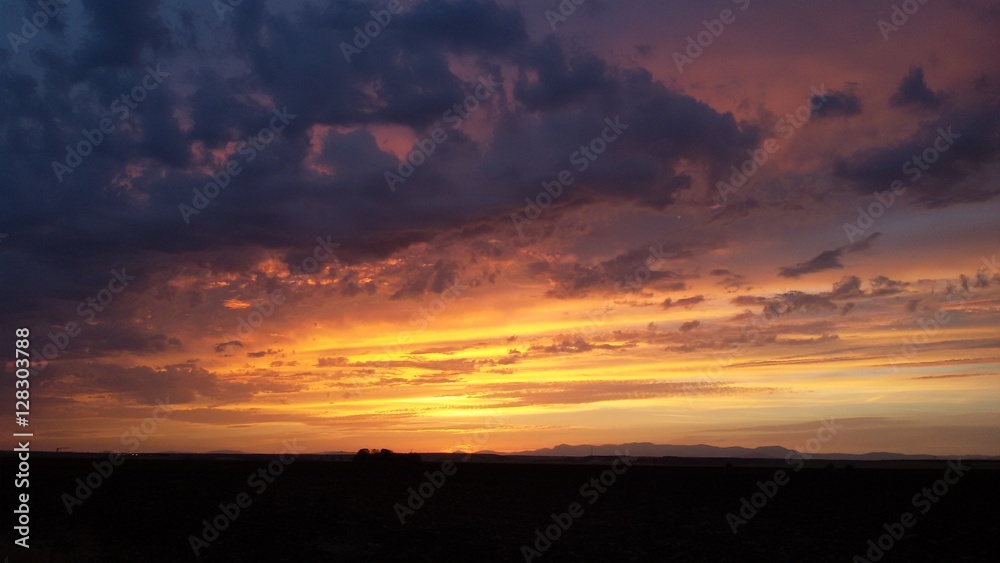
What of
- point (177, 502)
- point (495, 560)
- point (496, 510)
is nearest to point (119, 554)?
point (177, 502)

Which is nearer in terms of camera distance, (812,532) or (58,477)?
(812,532)

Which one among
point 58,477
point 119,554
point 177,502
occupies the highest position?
point 58,477

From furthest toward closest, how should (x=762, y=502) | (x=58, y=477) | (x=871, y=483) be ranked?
(x=871, y=483) < (x=58, y=477) < (x=762, y=502)

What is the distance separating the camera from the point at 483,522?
34.9 m

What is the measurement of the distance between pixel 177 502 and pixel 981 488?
4359cm

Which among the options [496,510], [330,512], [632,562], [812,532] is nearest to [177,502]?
[330,512]

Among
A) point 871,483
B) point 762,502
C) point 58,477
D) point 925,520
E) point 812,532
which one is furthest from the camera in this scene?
point 871,483

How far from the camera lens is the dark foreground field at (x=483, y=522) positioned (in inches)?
1130

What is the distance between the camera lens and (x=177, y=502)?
37031 millimetres

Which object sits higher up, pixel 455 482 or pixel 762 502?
pixel 455 482

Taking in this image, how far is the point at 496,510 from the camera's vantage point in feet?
126

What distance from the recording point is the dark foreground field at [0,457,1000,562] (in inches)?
1130

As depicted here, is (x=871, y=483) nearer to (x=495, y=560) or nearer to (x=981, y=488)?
(x=981, y=488)

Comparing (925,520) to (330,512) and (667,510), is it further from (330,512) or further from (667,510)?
(330,512)
